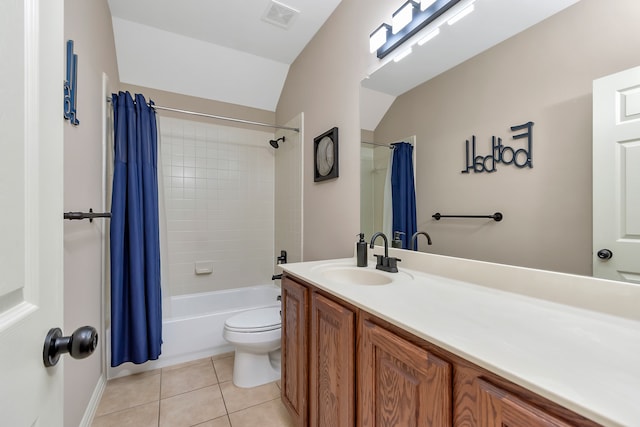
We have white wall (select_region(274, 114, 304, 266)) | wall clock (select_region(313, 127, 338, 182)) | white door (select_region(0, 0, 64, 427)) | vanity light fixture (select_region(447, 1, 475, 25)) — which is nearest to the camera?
white door (select_region(0, 0, 64, 427))

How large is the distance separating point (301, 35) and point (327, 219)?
159 centimetres

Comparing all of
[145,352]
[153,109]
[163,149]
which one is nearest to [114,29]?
[153,109]

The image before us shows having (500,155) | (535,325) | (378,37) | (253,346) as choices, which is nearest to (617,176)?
(500,155)

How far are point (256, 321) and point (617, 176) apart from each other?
1.95 m

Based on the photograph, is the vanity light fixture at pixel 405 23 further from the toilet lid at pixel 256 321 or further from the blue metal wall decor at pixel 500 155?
the toilet lid at pixel 256 321

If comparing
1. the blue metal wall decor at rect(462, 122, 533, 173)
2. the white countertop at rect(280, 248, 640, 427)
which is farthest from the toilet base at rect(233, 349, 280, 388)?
the blue metal wall decor at rect(462, 122, 533, 173)

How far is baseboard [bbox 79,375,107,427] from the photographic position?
1437 mm

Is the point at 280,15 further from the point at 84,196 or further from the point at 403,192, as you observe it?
the point at 84,196

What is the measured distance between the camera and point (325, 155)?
2053 millimetres

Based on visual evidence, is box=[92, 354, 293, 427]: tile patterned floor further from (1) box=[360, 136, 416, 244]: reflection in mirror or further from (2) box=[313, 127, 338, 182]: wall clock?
(2) box=[313, 127, 338, 182]: wall clock

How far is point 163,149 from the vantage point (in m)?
2.59

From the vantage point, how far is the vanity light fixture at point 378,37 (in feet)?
4.87

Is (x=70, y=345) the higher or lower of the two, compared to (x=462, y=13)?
lower

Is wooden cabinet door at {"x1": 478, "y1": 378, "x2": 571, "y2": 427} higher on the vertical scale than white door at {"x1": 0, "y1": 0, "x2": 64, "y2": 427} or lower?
lower
